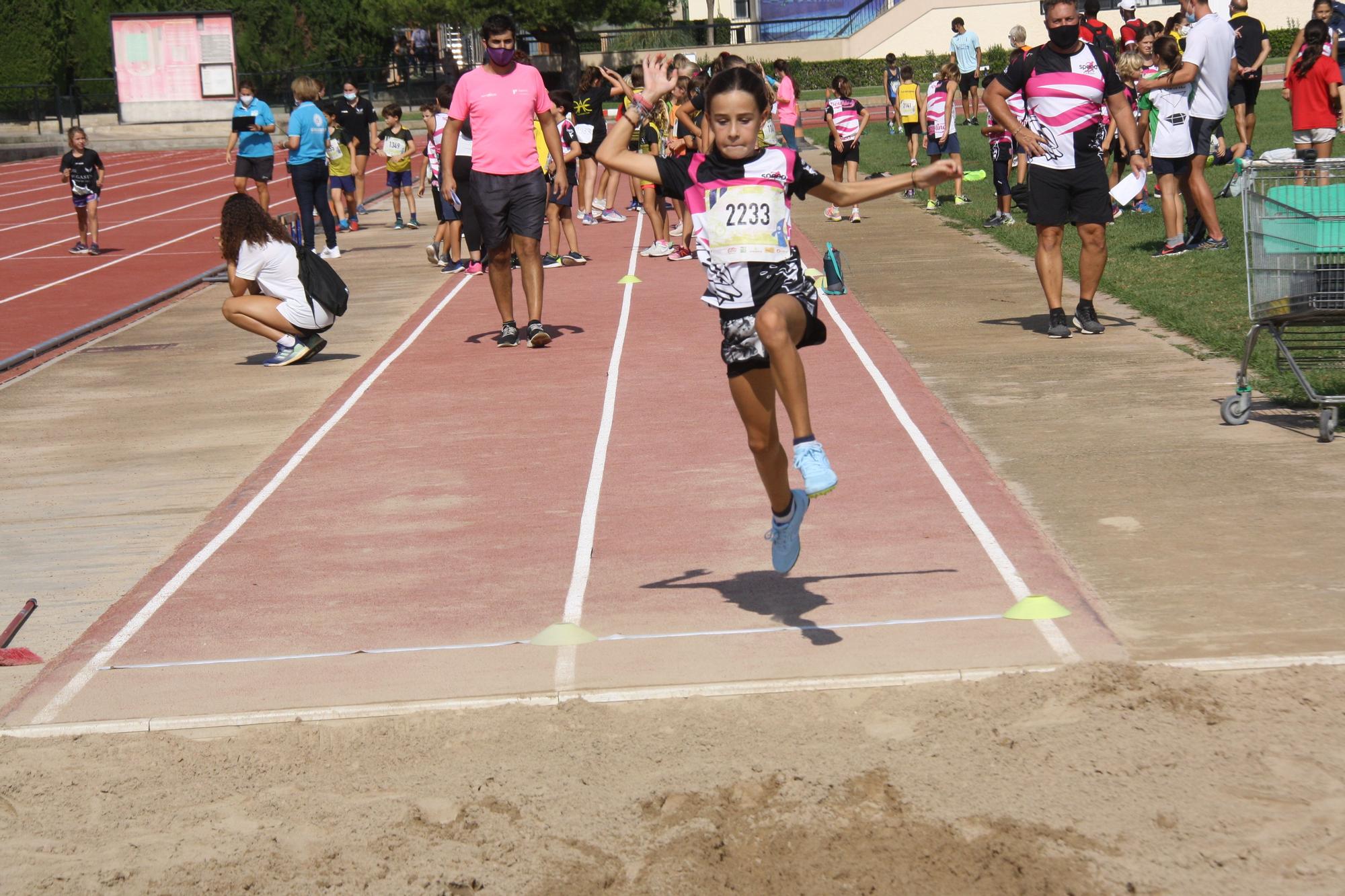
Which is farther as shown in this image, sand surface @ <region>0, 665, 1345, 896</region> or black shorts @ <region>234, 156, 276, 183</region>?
black shorts @ <region>234, 156, 276, 183</region>

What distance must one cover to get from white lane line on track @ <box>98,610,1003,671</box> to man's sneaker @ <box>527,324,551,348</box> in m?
6.25

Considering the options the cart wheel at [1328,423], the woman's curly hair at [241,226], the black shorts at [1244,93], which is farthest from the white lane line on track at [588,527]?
the black shorts at [1244,93]

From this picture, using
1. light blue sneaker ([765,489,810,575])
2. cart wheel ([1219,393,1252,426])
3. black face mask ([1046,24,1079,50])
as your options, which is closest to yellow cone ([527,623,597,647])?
light blue sneaker ([765,489,810,575])

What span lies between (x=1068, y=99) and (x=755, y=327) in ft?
19.8

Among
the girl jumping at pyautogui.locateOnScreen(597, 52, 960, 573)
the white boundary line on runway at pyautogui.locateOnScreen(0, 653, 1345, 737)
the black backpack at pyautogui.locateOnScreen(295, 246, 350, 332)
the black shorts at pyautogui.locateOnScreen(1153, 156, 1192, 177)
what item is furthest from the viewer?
the black shorts at pyautogui.locateOnScreen(1153, 156, 1192, 177)

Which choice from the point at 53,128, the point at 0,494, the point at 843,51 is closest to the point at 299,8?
the point at 53,128

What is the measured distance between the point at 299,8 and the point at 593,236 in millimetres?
42717

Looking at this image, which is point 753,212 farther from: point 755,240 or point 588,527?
point 588,527

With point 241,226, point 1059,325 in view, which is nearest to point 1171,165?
point 1059,325

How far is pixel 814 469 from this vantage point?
5180mm

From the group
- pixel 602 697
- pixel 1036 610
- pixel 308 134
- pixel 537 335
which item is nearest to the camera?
pixel 602 697

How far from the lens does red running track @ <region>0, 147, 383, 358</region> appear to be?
1617 cm

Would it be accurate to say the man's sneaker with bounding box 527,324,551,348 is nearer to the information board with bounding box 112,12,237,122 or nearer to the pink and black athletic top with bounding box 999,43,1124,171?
the pink and black athletic top with bounding box 999,43,1124,171

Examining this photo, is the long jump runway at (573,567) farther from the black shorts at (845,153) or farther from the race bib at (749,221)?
the black shorts at (845,153)
